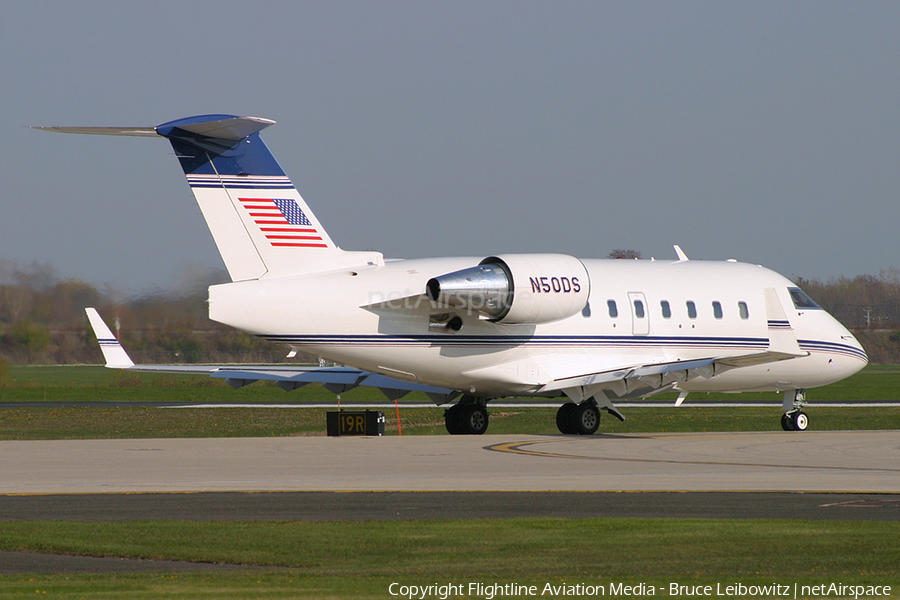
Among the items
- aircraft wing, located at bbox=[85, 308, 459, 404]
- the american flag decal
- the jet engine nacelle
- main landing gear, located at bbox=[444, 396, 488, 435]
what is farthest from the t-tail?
main landing gear, located at bbox=[444, 396, 488, 435]

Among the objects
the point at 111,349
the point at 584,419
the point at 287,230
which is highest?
the point at 287,230

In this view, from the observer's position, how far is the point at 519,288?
25266 millimetres

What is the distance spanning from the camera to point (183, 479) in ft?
57.7

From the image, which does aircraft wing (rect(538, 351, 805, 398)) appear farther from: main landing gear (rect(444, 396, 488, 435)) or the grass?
the grass

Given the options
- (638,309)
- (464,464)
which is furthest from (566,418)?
(464,464)

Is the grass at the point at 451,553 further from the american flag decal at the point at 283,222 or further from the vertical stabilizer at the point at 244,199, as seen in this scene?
the american flag decal at the point at 283,222

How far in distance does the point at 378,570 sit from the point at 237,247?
48.9ft

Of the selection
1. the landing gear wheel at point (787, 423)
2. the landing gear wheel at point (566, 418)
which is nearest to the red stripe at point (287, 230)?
the landing gear wheel at point (566, 418)

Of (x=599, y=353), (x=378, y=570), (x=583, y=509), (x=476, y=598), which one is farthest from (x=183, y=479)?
(x=599, y=353)

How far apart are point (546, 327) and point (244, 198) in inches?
300

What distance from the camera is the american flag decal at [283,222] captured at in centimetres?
2419

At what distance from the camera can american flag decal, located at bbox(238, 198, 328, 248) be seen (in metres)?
24.2

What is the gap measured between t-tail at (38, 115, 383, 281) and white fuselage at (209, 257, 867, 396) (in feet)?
1.72

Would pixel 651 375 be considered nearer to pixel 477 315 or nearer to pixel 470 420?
pixel 477 315
